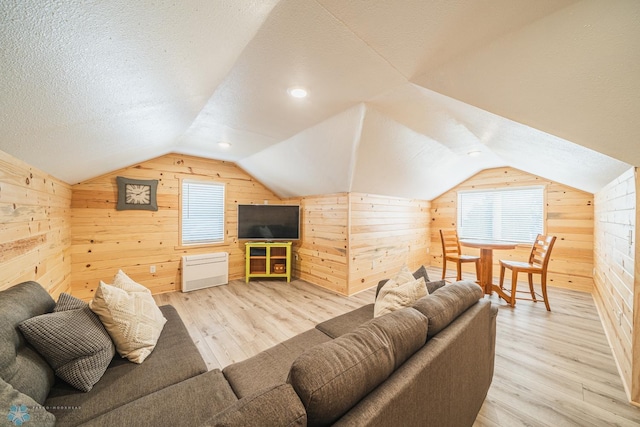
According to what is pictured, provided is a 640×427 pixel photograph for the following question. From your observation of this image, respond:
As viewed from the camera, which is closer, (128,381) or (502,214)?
(128,381)

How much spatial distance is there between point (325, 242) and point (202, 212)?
236cm

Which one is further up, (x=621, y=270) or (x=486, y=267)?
(x=621, y=270)

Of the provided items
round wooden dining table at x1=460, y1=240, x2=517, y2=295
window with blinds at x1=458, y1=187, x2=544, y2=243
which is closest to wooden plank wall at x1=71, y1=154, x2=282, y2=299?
round wooden dining table at x1=460, y1=240, x2=517, y2=295

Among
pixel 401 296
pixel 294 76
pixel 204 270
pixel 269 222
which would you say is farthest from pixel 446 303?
pixel 204 270

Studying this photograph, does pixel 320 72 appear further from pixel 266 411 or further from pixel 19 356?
pixel 19 356

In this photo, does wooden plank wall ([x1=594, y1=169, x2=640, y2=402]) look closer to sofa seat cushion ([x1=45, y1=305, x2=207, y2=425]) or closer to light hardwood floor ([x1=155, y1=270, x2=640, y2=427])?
light hardwood floor ([x1=155, y1=270, x2=640, y2=427])

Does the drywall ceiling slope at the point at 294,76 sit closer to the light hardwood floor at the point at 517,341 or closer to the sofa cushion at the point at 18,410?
the sofa cushion at the point at 18,410

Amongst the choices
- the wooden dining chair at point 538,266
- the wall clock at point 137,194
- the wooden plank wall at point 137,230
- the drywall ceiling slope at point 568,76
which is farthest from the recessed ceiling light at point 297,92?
the wooden dining chair at point 538,266

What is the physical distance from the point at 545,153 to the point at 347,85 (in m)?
2.34

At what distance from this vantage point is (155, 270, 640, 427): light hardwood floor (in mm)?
1575

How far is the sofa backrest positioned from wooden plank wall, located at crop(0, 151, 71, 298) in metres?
0.71

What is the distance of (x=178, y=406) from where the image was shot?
1007 millimetres

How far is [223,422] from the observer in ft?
1.78

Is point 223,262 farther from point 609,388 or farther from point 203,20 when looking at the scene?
point 609,388
